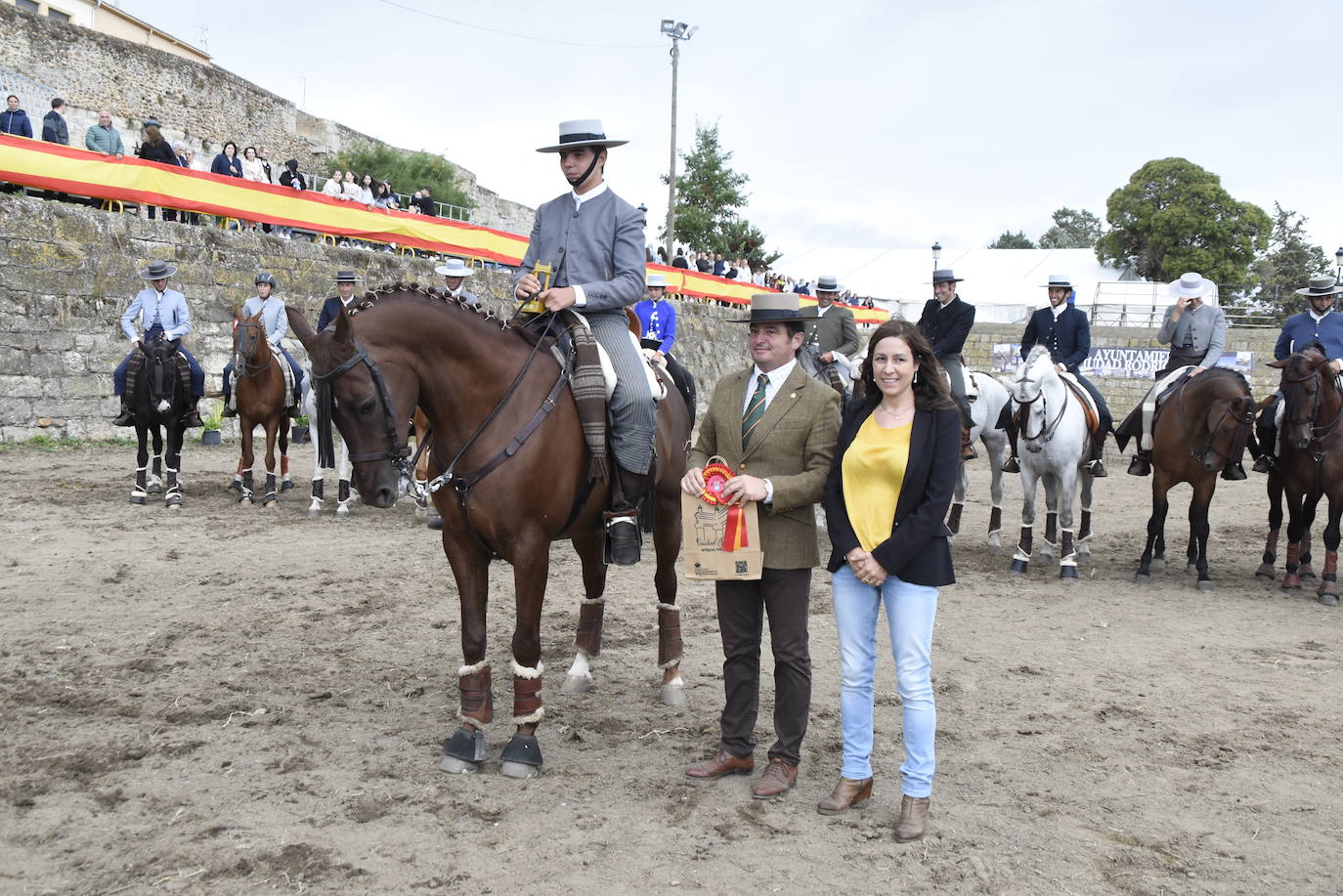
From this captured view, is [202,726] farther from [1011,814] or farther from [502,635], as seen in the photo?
[1011,814]

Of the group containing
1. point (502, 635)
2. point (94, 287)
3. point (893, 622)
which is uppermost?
point (94, 287)

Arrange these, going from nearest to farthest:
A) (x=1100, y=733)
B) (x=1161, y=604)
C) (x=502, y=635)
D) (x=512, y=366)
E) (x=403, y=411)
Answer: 1. (x=403, y=411)
2. (x=512, y=366)
3. (x=1100, y=733)
4. (x=502, y=635)
5. (x=1161, y=604)

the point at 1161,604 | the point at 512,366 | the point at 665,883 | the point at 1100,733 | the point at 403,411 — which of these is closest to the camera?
the point at 665,883

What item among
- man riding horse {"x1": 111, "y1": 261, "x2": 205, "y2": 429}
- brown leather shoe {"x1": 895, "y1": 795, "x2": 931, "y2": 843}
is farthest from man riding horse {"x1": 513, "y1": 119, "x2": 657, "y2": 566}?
man riding horse {"x1": 111, "y1": 261, "x2": 205, "y2": 429}

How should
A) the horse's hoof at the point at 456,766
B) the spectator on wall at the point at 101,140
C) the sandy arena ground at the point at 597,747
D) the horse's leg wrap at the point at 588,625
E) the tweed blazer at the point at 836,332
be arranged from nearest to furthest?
the sandy arena ground at the point at 597,747 → the horse's hoof at the point at 456,766 → the horse's leg wrap at the point at 588,625 → the tweed blazer at the point at 836,332 → the spectator on wall at the point at 101,140

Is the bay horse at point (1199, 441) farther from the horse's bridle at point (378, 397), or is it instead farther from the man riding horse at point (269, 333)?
the man riding horse at point (269, 333)

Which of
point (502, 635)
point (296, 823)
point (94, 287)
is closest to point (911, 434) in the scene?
point (296, 823)

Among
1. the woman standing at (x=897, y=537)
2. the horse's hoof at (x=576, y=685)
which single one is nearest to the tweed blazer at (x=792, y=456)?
the woman standing at (x=897, y=537)

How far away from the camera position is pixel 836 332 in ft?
37.1

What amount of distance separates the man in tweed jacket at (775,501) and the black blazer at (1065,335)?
6305mm

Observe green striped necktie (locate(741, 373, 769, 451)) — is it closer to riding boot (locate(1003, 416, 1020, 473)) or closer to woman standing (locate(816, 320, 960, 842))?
woman standing (locate(816, 320, 960, 842))

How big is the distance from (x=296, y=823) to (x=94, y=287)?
12444 mm

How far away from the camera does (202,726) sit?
4871 mm

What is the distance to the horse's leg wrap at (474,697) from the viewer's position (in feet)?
15.0
